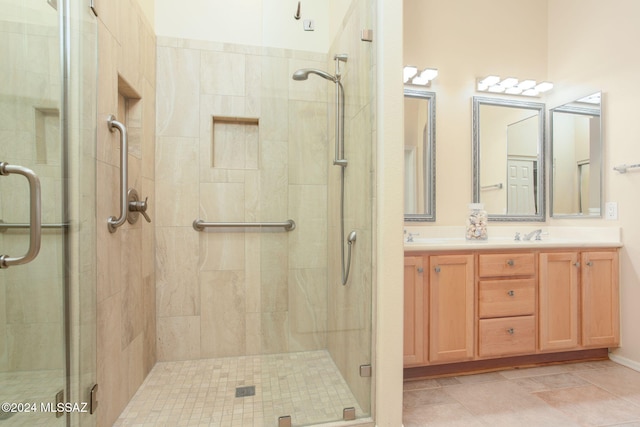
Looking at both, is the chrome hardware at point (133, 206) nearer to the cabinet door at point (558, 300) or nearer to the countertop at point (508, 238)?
the countertop at point (508, 238)

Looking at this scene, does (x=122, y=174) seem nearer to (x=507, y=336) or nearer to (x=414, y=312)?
(x=414, y=312)

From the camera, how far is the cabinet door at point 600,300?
7.12 ft

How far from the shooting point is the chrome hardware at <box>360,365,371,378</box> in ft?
4.88

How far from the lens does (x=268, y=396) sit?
5.29ft

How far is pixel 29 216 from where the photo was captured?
38.3 inches

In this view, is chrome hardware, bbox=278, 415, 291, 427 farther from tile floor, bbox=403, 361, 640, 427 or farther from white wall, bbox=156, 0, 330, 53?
white wall, bbox=156, 0, 330, 53

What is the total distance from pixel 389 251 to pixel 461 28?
222 cm

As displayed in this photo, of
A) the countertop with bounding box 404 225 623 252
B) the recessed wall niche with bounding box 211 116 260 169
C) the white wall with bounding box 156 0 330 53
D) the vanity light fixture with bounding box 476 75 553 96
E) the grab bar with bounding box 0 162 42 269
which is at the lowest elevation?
the countertop with bounding box 404 225 623 252

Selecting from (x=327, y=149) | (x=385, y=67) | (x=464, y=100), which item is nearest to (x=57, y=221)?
(x=327, y=149)

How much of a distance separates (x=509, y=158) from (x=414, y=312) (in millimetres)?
1661

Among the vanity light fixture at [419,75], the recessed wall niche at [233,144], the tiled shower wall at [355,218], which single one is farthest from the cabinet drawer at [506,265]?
the recessed wall niche at [233,144]

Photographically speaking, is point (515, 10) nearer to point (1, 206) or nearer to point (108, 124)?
point (108, 124)

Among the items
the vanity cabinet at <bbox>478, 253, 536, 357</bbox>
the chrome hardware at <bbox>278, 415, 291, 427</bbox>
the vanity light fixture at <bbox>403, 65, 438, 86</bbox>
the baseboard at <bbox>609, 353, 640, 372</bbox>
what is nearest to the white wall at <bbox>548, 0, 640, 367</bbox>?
the baseboard at <bbox>609, 353, 640, 372</bbox>

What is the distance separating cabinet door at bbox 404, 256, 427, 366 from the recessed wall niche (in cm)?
132
